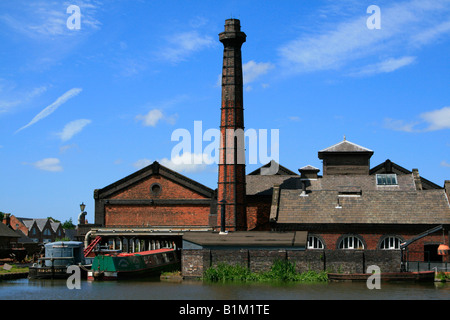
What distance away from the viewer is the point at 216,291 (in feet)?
115

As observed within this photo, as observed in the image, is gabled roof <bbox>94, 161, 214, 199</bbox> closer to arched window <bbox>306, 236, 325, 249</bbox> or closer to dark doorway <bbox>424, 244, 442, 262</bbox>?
arched window <bbox>306, 236, 325, 249</bbox>

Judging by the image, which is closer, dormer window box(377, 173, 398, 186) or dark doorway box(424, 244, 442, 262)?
dark doorway box(424, 244, 442, 262)

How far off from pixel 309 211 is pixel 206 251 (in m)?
10.8

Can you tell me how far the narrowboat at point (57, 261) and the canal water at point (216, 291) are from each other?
7.49ft

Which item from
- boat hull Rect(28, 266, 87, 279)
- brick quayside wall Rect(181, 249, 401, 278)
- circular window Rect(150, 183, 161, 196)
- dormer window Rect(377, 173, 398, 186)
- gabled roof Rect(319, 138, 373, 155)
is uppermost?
gabled roof Rect(319, 138, 373, 155)

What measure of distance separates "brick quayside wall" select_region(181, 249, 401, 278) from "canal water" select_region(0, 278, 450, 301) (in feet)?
5.80

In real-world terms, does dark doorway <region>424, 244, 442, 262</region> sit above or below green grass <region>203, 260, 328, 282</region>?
above

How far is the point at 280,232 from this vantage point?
4562 centimetres

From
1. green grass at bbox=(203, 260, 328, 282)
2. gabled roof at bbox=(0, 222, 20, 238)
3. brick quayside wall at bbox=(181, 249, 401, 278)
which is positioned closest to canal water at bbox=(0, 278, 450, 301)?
green grass at bbox=(203, 260, 328, 282)

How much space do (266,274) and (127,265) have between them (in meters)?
9.36

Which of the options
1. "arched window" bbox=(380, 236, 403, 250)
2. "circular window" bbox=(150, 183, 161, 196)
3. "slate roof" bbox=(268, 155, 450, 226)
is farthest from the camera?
"circular window" bbox=(150, 183, 161, 196)

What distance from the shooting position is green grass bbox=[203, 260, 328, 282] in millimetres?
40781

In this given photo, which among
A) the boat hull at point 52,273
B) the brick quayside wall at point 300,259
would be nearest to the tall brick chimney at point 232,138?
the brick quayside wall at point 300,259
